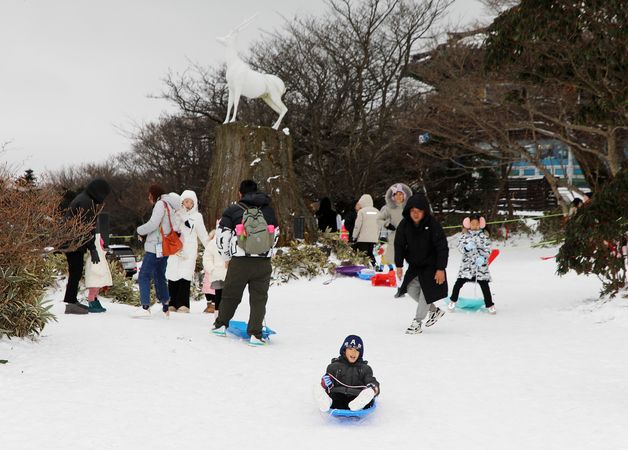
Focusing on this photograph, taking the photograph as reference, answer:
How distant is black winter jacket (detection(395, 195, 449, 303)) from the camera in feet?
23.6

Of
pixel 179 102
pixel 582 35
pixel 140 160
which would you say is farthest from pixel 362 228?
pixel 140 160

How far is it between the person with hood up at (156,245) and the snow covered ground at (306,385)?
0.36 metres

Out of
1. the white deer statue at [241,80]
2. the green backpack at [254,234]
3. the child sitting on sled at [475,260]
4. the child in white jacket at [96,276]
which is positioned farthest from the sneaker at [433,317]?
the white deer statue at [241,80]

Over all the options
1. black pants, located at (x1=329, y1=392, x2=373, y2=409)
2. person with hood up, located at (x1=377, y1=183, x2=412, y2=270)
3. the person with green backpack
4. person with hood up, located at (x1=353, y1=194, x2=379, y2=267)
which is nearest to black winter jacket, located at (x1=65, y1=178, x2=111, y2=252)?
the person with green backpack

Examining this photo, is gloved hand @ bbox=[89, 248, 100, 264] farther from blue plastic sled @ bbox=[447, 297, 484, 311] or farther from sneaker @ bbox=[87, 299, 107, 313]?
blue plastic sled @ bbox=[447, 297, 484, 311]

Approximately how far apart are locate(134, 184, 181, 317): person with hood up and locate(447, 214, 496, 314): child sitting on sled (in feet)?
12.4

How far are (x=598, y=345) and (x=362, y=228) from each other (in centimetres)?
738

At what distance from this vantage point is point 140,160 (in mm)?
34250

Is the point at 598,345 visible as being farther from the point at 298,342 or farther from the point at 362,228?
the point at 362,228

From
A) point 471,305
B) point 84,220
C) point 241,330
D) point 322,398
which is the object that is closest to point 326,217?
point 471,305

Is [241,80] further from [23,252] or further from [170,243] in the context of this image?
[23,252]

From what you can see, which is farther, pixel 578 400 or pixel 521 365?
A: pixel 521 365

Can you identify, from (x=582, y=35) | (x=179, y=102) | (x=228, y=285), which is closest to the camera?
(x=228, y=285)

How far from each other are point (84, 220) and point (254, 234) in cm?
201
